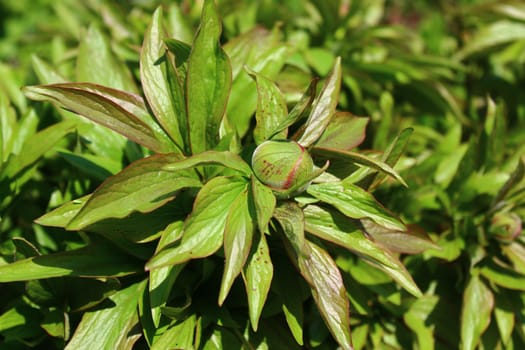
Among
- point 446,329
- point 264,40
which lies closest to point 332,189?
point 264,40

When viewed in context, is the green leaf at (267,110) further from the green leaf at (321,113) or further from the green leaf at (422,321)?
the green leaf at (422,321)

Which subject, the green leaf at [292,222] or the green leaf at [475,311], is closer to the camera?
the green leaf at [292,222]

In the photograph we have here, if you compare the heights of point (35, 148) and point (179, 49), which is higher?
point (179, 49)

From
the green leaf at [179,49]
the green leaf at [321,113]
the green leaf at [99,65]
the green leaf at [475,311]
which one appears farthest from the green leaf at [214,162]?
the green leaf at [475,311]

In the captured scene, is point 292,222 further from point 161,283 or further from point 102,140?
point 102,140

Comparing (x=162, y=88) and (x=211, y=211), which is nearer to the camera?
(x=211, y=211)

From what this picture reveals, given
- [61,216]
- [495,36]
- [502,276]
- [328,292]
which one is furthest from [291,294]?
[495,36]

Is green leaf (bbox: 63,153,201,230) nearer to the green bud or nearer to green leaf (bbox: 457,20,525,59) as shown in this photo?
the green bud
